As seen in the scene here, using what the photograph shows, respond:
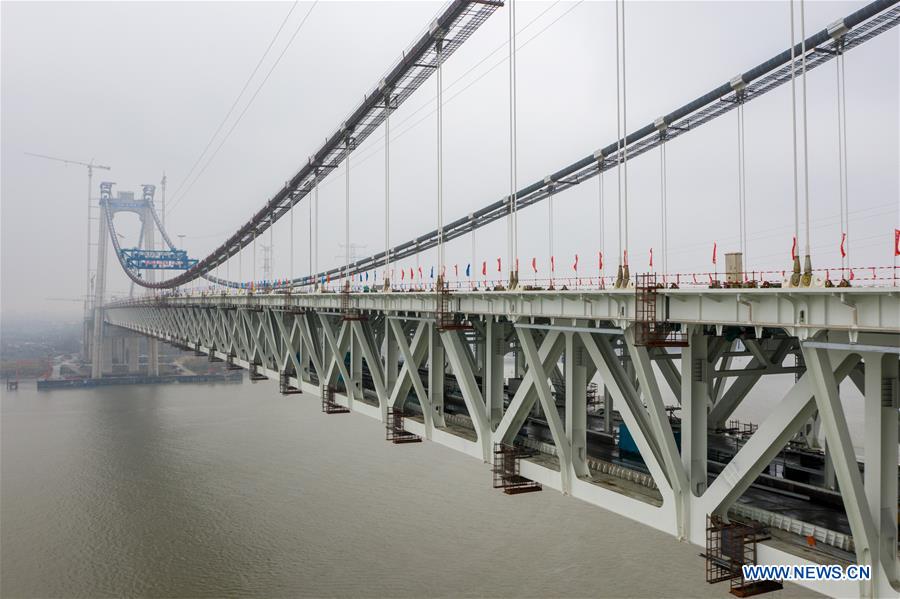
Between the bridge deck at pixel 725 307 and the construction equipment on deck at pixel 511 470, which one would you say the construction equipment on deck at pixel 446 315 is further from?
the construction equipment on deck at pixel 511 470

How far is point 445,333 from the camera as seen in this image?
677 inches

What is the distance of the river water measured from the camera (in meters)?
27.3

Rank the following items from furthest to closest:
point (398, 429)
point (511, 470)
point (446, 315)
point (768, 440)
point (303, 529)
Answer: point (303, 529), point (398, 429), point (446, 315), point (511, 470), point (768, 440)

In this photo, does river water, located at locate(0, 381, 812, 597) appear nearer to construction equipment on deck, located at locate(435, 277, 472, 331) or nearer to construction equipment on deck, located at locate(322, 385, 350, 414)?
construction equipment on deck, located at locate(322, 385, 350, 414)

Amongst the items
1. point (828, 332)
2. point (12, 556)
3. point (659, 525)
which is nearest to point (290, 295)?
point (12, 556)

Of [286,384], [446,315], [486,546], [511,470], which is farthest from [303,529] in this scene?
[511,470]

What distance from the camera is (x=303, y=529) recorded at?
33.0 m

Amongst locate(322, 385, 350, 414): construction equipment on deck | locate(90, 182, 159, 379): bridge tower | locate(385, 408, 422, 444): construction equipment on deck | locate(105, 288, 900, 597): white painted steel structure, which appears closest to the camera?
locate(105, 288, 900, 597): white painted steel structure

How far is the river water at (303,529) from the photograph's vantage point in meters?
27.3

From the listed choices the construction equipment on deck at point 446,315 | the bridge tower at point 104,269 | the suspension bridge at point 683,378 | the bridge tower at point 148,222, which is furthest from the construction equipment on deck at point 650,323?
the bridge tower at point 148,222

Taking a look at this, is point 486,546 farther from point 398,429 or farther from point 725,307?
point 725,307

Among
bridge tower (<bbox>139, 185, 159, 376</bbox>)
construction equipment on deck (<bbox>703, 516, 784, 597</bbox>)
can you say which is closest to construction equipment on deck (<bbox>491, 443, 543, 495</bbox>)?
construction equipment on deck (<bbox>703, 516, 784, 597</bbox>)

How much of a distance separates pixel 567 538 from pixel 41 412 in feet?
221

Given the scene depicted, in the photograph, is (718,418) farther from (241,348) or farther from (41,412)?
(41,412)
